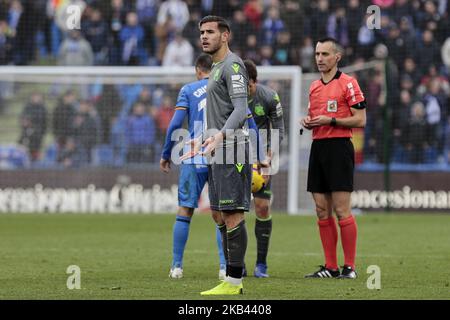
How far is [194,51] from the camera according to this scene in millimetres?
25609

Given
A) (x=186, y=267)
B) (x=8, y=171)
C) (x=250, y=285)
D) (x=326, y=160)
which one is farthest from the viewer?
(x=8, y=171)

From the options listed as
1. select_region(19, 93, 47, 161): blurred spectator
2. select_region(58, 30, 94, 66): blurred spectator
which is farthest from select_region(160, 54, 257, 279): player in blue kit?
select_region(58, 30, 94, 66): blurred spectator

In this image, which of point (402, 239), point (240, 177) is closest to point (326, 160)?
point (240, 177)

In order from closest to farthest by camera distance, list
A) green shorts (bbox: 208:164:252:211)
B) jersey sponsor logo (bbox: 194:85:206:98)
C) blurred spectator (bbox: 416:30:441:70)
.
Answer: green shorts (bbox: 208:164:252:211)
jersey sponsor logo (bbox: 194:85:206:98)
blurred spectator (bbox: 416:30:441:70)

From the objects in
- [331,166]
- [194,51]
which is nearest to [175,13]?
[194,51]

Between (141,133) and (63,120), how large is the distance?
5.87ft

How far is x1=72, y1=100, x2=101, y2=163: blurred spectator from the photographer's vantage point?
23.5m

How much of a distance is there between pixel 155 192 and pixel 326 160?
12525 millimetres

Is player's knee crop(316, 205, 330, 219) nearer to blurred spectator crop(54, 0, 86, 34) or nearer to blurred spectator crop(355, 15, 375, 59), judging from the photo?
blurred spectator crop(355, 15, 375, 59)

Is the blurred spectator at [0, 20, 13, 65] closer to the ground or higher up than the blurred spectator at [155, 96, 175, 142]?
higher up

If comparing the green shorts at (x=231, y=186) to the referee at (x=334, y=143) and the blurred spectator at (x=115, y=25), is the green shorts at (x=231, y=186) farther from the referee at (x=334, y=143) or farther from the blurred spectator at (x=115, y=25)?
the blurred spectator at (x=115, y=25)

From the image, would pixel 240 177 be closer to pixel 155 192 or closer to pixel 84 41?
pixel 155 192
